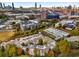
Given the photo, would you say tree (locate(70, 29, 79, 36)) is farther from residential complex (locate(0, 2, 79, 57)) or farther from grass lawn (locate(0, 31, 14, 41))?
grass lawn (locate(0, 31, 14, 41))

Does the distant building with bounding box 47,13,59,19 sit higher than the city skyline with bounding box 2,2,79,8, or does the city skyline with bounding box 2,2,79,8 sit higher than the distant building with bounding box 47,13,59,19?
the city skyline with bounding box 2,2,79,8

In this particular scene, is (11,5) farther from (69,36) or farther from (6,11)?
(69,36)

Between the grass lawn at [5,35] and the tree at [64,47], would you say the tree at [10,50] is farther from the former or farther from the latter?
the tree at [64,47]

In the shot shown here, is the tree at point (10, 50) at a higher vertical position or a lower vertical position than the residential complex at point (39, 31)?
lower

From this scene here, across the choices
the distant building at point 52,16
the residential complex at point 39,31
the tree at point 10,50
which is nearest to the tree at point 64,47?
the residential complex at point 39,31

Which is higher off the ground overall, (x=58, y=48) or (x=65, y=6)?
(x=65, y=6)

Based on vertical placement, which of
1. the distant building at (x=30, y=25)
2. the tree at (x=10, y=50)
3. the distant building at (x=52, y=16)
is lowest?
the tree at (x=10, y=50)

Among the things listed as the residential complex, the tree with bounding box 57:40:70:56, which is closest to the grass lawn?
the residential complex

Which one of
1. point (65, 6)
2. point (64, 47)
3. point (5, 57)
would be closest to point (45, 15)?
point (65, 6)
